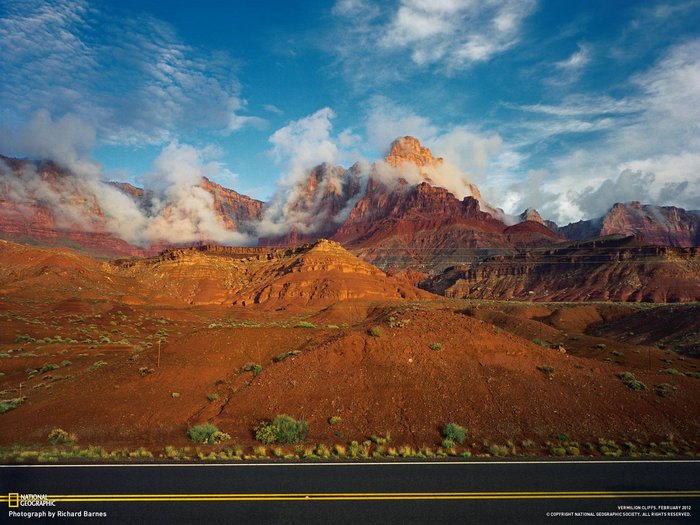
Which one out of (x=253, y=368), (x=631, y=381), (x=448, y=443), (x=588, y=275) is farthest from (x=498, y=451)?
(x=588, y=275)

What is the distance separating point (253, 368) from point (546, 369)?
12.5m

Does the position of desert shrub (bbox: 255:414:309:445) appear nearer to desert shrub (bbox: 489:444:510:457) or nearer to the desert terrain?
the desert terrain

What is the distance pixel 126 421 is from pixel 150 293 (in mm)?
89880

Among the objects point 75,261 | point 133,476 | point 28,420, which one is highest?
point 75,261

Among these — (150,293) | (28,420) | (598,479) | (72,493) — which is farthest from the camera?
(150,293)

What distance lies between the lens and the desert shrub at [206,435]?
14846 mm

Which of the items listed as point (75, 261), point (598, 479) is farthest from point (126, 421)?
point (75, 261)

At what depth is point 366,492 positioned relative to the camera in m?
9.25

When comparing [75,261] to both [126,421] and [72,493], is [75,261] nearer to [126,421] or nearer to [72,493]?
[126,421]

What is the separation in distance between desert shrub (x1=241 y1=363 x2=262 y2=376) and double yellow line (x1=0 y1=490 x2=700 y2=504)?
1074 centimetres

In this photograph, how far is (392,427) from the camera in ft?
50.1

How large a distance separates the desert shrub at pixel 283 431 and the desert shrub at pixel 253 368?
15.2ft

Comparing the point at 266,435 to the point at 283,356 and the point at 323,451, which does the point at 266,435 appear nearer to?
the point at 323,451

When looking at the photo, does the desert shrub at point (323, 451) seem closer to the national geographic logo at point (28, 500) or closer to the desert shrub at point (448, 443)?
the desert shrub at point (448, 443)
